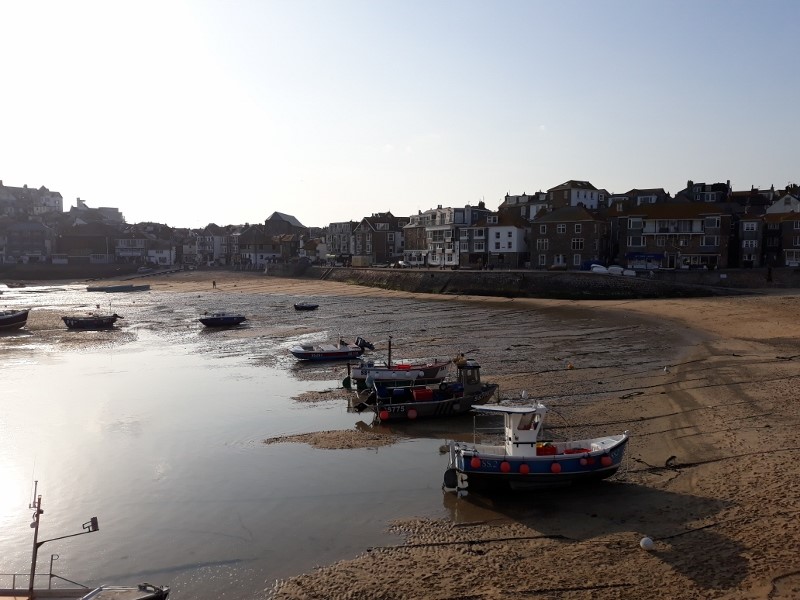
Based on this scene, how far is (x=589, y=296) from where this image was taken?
233 ft

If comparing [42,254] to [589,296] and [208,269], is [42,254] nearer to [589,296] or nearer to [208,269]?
[208,269]

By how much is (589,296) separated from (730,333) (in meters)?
27.9

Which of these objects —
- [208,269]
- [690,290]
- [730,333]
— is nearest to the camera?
[730,333]

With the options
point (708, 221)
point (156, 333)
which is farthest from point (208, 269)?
point (708, 221)

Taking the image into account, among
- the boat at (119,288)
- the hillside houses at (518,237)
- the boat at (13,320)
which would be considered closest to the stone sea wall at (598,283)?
the hillside houses at (518,237)

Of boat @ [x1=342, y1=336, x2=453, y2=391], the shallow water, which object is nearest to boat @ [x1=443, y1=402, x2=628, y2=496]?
the shallow water

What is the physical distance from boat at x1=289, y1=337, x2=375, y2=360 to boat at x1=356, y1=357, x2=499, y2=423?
1345 centimetres

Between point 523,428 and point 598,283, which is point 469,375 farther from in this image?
point 598,283

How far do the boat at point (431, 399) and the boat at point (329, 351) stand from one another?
44.1 ft

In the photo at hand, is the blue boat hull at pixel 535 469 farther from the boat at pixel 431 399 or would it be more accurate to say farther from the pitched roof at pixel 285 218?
the pitched roof at pixel 285 218

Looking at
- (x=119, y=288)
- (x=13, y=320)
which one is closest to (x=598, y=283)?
(x=13, y=320)

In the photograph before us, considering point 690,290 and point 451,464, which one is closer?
point 451,464

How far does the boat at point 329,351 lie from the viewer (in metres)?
39.2

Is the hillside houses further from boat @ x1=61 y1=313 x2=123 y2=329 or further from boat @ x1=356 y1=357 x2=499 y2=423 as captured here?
boat @ x1=356 y1=357 x2=499 y2=423
